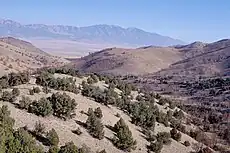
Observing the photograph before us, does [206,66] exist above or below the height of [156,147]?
below

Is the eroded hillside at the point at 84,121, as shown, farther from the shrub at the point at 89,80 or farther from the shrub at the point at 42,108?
the shrub at the point at 89,80

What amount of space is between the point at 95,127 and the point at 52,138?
4.69 meters

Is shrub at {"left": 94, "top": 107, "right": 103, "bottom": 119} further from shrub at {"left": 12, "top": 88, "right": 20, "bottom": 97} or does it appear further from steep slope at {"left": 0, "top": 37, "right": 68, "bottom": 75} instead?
steep slope at {"left": 0, "top": 37, "right": 68, "bottom": 75}

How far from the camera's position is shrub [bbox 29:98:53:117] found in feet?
94.5

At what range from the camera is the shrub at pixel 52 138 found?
24.9m

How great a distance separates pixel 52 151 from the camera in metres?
22.5

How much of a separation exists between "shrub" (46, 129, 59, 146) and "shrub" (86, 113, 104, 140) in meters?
4.16

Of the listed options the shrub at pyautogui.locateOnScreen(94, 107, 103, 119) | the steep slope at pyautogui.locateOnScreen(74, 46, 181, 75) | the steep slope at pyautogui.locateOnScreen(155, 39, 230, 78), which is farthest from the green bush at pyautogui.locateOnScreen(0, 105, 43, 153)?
the steep slope at pyautogui.locateOnScreen(74, 46, 181, 75)

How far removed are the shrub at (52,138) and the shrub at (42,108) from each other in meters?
3.72

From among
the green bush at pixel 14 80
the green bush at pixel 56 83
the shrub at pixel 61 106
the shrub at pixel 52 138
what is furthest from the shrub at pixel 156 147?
the green bush at pixel 14 80

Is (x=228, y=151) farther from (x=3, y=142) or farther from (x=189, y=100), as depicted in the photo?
(x=189, y=100)

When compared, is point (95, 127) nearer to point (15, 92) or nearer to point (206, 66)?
point (15, 92)

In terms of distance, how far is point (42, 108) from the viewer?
28797mm

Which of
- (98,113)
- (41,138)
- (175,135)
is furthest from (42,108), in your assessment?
(175,135)
